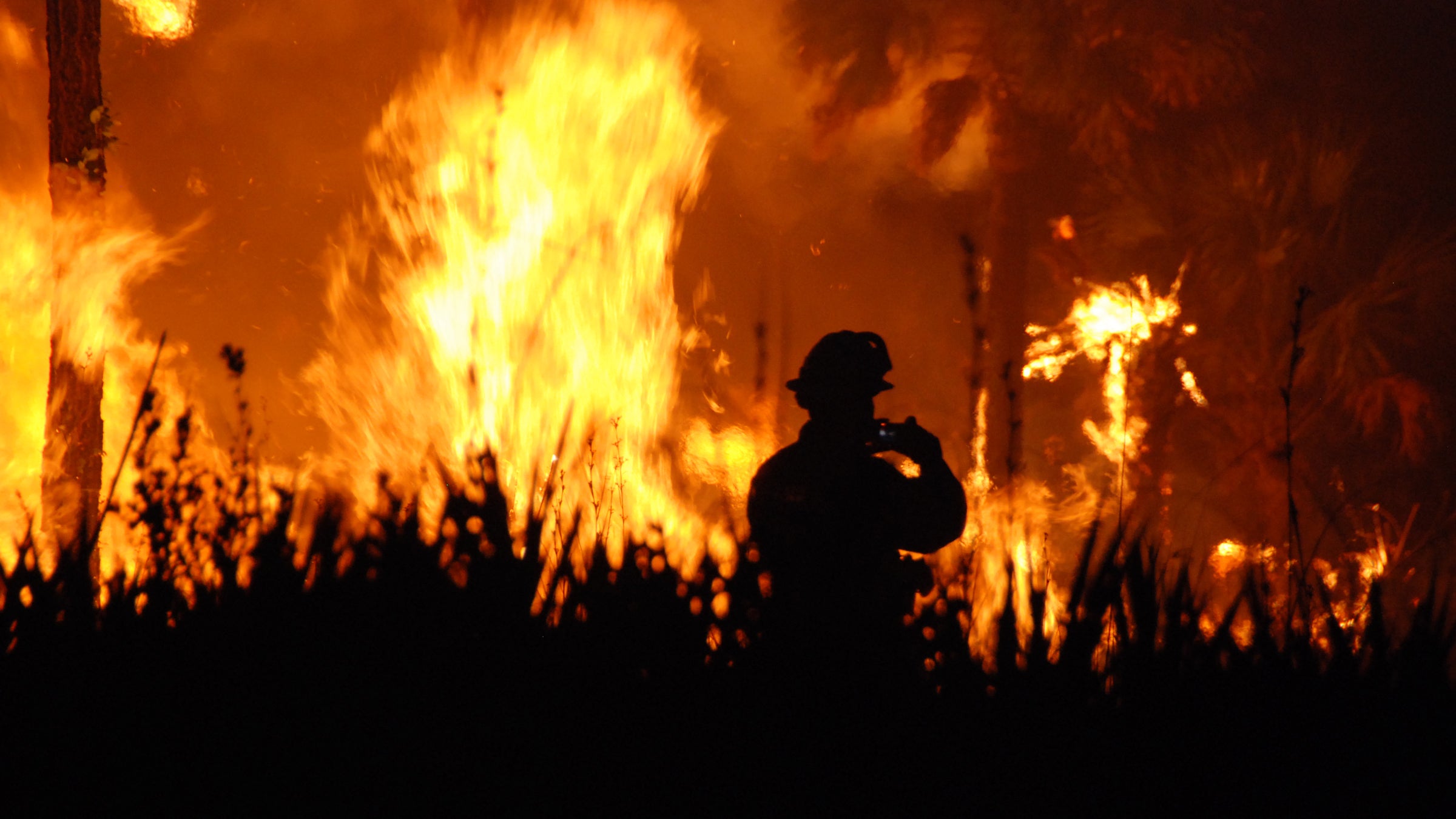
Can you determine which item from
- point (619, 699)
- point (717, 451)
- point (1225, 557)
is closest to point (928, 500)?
point (619, 699)

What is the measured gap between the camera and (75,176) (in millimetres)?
7855

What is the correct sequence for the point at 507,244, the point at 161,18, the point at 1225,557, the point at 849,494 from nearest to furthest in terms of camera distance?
the point at 849,494 → the point at 161,18 → the point at 507,244 → the point at 1225,557

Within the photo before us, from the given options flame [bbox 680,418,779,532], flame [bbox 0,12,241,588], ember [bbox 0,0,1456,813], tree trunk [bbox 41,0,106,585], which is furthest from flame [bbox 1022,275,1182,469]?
tree trunk [bbox 41,0,106,585]

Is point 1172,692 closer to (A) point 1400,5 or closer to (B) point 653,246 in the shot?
(B) point 653,246

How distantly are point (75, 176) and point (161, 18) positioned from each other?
14.6ft

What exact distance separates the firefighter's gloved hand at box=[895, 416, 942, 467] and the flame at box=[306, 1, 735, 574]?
8259 mm

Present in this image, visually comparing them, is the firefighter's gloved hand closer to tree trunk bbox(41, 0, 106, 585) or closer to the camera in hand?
the camera in hand

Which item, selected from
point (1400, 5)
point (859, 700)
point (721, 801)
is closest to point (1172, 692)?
point (859, 700)

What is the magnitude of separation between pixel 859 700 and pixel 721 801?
32 cm

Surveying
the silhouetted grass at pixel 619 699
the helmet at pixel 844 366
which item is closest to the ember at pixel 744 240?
the helmet at pixel 844 366

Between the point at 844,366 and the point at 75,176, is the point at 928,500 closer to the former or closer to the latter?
the point at 844,366

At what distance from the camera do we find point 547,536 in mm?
2414

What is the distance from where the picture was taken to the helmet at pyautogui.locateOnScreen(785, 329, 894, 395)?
3.10m

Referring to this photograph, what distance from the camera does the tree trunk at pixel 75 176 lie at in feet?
25.3
